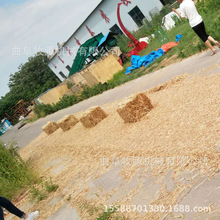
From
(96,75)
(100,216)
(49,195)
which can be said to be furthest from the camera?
(96,75)

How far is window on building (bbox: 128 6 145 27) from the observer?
86.5 ft

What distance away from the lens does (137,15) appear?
2655cm

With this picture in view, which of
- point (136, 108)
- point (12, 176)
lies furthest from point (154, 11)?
point (12, 176)

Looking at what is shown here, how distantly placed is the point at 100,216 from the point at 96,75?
1453 centimetres

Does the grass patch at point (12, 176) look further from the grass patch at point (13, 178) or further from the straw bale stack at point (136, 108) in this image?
the straw bale stack at point (136, 108)

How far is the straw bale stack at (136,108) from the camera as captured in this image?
637cm

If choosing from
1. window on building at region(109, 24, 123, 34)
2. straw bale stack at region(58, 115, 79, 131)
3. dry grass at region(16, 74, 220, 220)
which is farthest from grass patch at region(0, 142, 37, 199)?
window on building at region(109, 24, 123, 34)

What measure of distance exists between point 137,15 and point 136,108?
22.2 m

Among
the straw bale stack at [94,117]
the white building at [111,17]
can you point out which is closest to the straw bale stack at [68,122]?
the straw bale stack at [94,117]

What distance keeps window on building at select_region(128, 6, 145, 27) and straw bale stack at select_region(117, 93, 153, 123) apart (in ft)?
70.9

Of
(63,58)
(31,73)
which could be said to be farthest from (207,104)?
(31,73)

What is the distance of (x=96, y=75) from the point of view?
1745 cm

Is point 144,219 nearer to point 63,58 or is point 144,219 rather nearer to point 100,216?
point 100,216

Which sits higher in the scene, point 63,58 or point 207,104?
point 63,58
